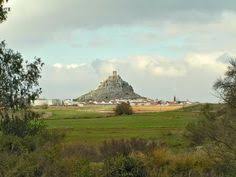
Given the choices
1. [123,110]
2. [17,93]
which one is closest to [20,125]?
[17,93]

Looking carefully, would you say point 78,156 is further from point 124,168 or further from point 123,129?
point 123,129

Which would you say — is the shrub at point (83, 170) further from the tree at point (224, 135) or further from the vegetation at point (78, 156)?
the tree at point (224, 135)

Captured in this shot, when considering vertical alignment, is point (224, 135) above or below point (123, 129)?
above

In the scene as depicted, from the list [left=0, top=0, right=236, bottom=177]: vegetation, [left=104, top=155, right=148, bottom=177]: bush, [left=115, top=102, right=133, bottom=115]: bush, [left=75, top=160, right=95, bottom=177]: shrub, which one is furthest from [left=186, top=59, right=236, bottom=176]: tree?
[left=115, top=102, right=133, bottom=115]: bush

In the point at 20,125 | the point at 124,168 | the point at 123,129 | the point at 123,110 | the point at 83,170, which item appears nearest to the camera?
the point at 83,170

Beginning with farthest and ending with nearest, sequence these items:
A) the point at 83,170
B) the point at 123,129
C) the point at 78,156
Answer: the point at 123,129, the point at 78,156, the point at 83,170

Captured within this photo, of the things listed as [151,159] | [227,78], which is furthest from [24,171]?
[227,78]

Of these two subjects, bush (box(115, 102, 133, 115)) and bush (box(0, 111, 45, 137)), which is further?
bush (box(115, 102, 133, 115))

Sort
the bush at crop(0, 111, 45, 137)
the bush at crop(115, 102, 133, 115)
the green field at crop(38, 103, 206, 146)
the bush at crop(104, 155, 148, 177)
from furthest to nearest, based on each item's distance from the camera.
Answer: the bush at crop(115, 102, 133, 115) → the green field at crop(38, 103, 206, 146) → the bush at crop(0, 111, 45, 137) → the bush at crop(104, 155, 148, 177)

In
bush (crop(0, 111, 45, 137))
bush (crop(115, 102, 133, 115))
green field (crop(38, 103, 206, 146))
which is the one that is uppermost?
bush (crop(115, 102, 133, 115))

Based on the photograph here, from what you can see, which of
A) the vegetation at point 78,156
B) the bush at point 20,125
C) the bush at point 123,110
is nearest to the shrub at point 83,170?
the vegetation at point 78,156

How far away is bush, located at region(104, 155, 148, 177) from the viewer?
2038 cm

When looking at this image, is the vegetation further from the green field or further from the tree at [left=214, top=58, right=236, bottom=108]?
the green field

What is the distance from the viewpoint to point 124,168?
20.5 meters
